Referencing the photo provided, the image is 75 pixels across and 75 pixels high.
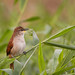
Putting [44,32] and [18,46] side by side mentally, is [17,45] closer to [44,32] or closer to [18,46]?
[18,46]

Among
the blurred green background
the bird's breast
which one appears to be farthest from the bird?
the blurred green background

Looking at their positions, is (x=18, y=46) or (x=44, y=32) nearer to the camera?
(x=18, y=46)

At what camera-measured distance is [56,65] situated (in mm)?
3469

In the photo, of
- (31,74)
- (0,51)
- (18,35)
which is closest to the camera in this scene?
(18,35)

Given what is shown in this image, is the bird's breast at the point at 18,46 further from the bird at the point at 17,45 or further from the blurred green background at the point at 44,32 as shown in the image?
the blurred green background at the point at 44,32

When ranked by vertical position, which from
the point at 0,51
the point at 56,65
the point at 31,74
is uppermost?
the point at 56,65

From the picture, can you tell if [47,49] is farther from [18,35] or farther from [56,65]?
[56,65]

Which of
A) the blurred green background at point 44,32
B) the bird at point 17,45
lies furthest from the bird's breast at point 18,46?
the blurred green background at point 44,32

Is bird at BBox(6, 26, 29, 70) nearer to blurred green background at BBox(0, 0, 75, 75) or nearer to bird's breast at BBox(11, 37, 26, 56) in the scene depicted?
bird's breast at BBox(11, 37, 26, 56)

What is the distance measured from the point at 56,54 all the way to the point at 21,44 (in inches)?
29.8

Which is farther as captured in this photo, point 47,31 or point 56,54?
point 47,31

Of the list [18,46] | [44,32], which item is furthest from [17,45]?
[44,32]

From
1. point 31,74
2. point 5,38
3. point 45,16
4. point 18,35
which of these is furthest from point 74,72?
point 45,16

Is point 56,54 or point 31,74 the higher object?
point 56,54
